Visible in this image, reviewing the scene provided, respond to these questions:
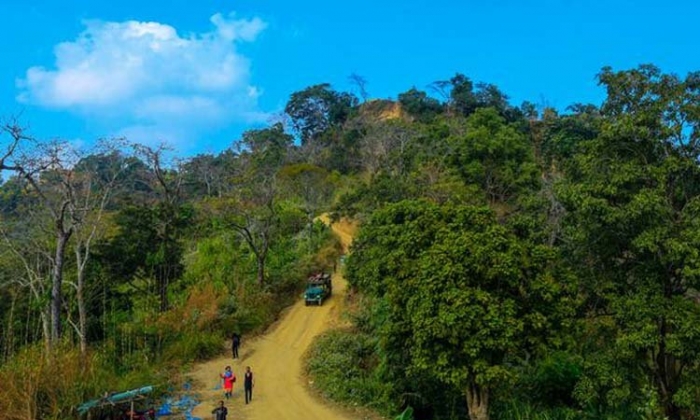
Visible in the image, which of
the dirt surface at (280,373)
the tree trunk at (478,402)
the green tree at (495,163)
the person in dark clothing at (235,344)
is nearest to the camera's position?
the tree trunk at (478,402)

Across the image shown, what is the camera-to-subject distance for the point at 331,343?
78.2ft

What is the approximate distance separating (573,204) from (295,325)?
16749 mm

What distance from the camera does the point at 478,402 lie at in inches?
595

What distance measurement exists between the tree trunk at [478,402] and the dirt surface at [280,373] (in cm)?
420

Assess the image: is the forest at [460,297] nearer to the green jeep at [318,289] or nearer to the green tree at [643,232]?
the green tree at [643,232]

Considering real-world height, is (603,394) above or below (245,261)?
below

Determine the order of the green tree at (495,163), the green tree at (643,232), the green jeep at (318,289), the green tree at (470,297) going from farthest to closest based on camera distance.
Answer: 1. the green tree at (495,163)
2. the green jeep at (318,289)
3. the green tree at (470,297)
4. the green tree at (643,232)

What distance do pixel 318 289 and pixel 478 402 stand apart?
50.9ft

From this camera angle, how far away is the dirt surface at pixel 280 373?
1798 cm

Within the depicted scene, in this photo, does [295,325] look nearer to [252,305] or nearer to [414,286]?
[252,305]

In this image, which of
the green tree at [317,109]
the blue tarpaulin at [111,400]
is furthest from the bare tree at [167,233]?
the green tree at [317,109]

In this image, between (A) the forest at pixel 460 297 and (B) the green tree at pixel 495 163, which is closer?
(A) the forest at pixel 460 297

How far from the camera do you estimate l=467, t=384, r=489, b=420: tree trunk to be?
14.8 meters

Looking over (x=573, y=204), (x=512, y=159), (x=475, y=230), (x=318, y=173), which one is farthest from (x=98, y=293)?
(x=318, y=173)
